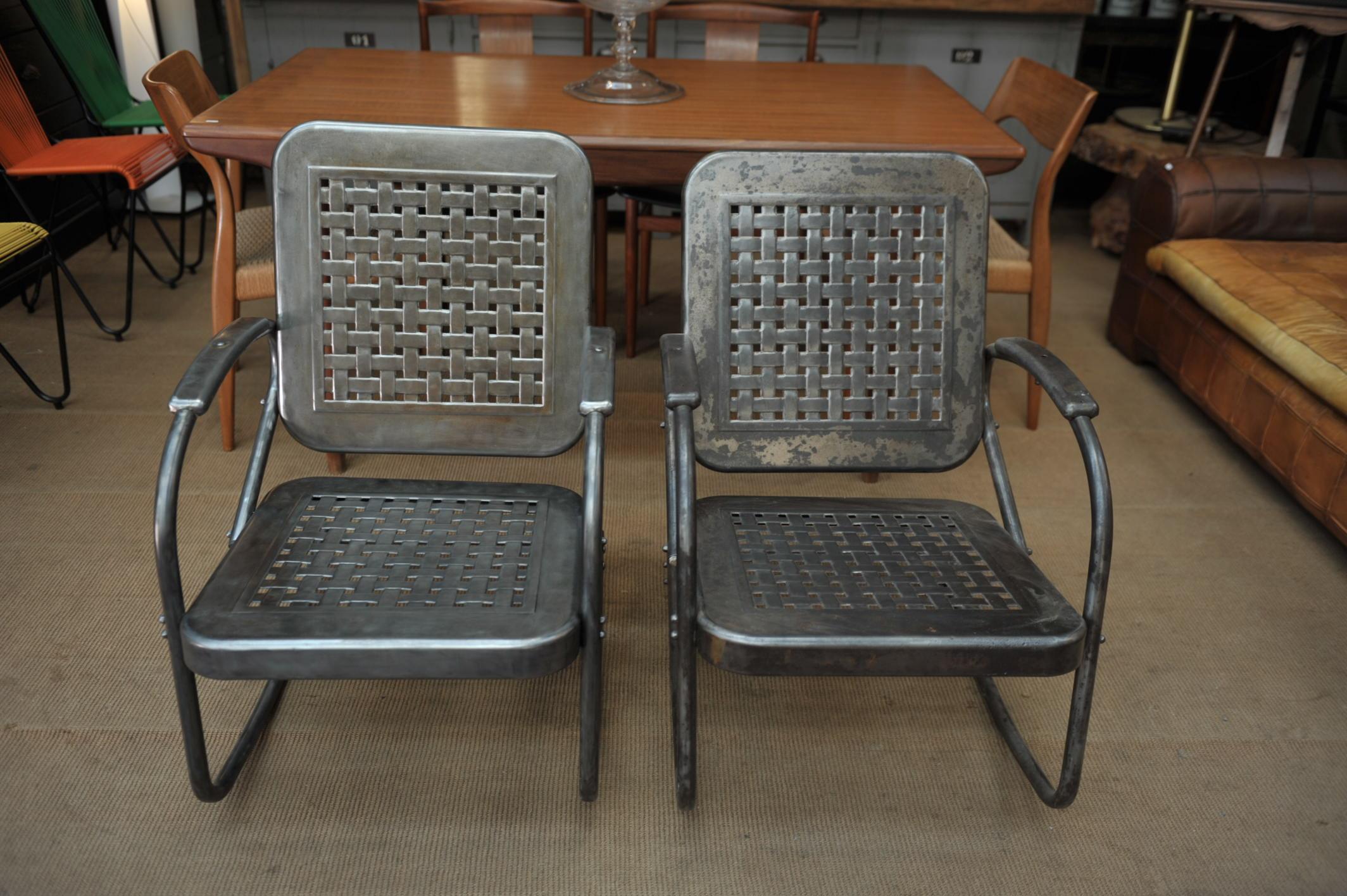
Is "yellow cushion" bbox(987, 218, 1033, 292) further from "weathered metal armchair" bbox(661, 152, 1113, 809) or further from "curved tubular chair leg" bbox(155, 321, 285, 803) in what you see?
"curved tubular chair leg" bbox(155, 321, 285, 803)

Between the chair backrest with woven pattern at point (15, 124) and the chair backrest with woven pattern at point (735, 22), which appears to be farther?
the chair backrest with woven pattern at point (735, 22)

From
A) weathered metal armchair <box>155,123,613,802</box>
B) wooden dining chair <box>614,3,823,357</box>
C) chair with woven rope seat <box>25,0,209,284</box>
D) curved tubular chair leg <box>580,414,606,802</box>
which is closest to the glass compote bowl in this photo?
wooden dining chair <box>614,3,823,357</box>

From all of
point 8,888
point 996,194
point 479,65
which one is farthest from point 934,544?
point 996,194

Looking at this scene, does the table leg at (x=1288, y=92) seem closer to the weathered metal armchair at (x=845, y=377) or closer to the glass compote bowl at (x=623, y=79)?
the glass compote bowl at (x=623, y=79)

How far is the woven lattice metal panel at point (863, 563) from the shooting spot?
1.49 m

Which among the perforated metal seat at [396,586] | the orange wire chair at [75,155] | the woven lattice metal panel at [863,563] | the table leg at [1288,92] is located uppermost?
the table leg at [1288,92]

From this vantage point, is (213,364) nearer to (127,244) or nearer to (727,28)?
(727,28)

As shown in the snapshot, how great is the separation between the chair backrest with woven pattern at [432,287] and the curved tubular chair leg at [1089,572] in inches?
27.7

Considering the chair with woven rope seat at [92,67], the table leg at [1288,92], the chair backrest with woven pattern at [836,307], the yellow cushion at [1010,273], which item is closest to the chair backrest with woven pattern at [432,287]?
the chair backrest with woven pattern at [836,307]

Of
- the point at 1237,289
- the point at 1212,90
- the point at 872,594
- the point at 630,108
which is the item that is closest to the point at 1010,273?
the point at 1237,289

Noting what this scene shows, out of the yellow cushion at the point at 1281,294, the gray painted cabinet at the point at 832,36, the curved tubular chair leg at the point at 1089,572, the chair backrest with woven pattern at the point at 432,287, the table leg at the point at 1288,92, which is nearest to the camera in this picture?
the curved tubular chair leg at the point at 1089,572

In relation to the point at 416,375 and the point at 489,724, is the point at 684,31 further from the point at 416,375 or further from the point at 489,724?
the point at 489,724

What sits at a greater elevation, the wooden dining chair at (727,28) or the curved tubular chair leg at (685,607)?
the wooden dining chair at (727,28)

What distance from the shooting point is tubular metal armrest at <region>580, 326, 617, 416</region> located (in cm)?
147
